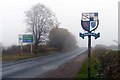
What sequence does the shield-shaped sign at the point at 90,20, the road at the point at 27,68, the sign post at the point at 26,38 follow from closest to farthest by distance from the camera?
the shield-shaped sign at the point at 90,20 → the road at the point at 27,68 → the sign post at the point at 26,38

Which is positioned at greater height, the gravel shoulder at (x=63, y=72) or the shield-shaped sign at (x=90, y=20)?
the shield-shaped sign at (x=90, y=20)

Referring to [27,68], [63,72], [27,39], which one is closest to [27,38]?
[27,39]

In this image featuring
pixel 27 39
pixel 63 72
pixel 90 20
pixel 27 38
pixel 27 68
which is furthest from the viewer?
pixel 27 38

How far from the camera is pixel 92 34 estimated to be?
15.0m

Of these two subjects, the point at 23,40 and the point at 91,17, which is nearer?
the point at 91,17

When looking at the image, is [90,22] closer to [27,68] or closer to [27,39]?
[27,68]

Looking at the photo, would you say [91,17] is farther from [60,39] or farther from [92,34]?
[60,39]

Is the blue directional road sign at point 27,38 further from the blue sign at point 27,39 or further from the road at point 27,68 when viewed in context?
the road at point 27,68

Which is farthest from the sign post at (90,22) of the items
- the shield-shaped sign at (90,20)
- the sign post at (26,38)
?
the sign post at (26,38)

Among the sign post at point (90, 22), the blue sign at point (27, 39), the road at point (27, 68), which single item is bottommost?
the road at point (27, 68)

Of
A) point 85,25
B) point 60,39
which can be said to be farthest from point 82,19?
point 60,39

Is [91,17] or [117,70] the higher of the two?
[91,17]

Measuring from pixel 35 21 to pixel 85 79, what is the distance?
162 ft

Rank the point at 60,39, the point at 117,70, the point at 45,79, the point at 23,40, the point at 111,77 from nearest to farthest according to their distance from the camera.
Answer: the point at 117,70, the point at 111,77, the point at 45,79, the point at 23,40, the point at 60,39
